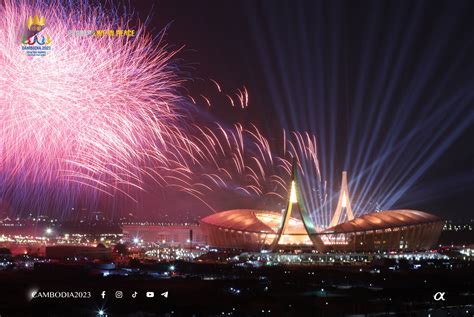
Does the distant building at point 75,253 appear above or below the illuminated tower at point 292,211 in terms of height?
below

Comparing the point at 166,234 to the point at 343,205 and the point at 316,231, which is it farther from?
the point at 316,231

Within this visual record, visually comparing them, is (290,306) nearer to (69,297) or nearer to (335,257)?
(69,297)

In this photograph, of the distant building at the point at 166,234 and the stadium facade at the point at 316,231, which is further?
the distant building at the point at 166,234

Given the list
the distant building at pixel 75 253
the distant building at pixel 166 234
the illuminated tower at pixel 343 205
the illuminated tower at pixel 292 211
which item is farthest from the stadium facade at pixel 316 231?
the distant building at pixel 166 234

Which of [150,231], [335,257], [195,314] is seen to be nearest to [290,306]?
[195,314]

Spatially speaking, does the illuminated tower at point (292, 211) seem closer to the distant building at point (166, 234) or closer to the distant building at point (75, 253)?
the distant building at point (75, 253)

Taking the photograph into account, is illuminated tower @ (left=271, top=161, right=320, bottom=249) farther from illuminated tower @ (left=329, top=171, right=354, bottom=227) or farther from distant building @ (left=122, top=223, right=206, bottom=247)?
distant building @ (left=122, top=223, right=206, bottom=247)

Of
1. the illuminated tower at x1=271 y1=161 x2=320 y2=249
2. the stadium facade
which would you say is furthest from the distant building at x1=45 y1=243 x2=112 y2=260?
the illuminated tower at x1=271 y1=161 x2=320 y2=249
